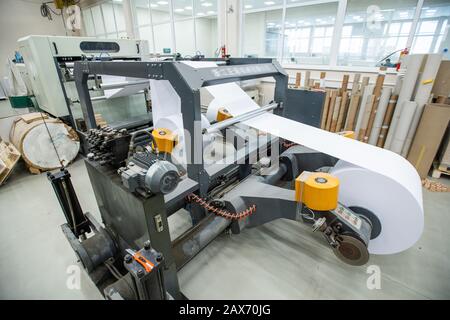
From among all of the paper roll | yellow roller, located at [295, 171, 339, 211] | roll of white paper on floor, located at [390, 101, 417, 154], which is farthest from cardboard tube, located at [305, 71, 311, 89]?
yellow roller, located at [295, 171, 339, 211]

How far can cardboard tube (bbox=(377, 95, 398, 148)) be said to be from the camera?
2707 mm

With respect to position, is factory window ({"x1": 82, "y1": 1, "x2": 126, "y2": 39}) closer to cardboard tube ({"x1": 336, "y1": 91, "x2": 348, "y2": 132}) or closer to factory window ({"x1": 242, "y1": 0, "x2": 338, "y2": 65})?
factory window ({"x1": 242, "y1": 0, "x2": 338, "y2": 65})

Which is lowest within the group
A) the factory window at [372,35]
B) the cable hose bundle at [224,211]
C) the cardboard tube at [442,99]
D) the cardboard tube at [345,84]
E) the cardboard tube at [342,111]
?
the cable hose bundle at [224,211]

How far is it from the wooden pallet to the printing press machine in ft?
5.41

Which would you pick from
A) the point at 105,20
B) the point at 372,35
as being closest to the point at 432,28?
the point at 372,35

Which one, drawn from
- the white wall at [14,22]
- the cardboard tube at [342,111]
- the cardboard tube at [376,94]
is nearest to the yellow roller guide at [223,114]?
the cardboard tube at [342,111]

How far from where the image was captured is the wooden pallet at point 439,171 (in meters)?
2.44

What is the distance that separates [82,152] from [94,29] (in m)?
7.94

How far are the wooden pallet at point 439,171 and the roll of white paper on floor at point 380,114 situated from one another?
0.69 m

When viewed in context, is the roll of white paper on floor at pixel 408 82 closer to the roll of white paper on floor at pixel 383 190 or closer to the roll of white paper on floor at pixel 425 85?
the roll of white paper on floor at pixel 425 85

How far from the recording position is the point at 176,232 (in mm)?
1823

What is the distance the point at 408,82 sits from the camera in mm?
2486

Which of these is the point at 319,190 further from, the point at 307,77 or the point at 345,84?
the point at 307,77

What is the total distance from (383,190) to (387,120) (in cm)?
207
